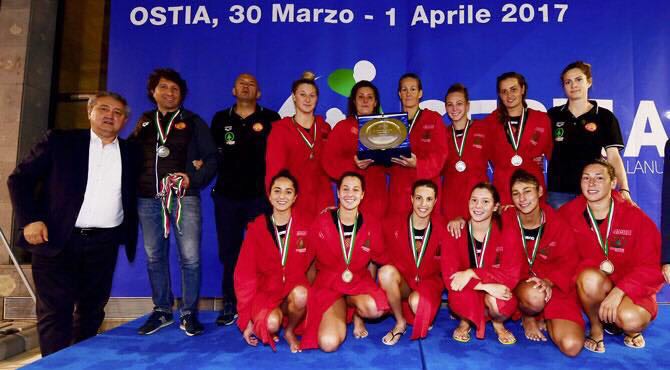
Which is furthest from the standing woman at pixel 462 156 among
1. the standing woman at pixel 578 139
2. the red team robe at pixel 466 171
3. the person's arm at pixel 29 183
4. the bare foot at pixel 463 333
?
the person's arm at pixel 29 183

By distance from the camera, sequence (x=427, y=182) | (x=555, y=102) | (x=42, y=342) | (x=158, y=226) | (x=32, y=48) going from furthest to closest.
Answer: (x=32, y=48), (x=555, y=102), (x=158, y=226), (x=427, y=182), (x=42, y=342)

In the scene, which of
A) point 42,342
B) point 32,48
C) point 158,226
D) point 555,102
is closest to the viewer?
Answer: point 42,342

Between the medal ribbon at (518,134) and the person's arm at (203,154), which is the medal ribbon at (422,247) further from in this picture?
the person's arm at (203,154)

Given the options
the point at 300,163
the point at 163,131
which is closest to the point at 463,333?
the point at 300,163

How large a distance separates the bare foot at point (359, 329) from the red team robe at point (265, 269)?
48 centimetres

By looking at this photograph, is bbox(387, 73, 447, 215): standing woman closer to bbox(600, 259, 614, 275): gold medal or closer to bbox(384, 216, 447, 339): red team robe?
bbox(384, 216, 447, 339): red team robe

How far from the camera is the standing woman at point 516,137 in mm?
3486

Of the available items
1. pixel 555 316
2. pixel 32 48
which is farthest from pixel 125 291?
pixel 555 316

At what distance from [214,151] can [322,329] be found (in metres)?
1.62

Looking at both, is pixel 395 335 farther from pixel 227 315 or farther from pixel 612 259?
pixel 612 259

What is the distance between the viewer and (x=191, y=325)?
129 inches

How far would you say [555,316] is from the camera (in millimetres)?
2930

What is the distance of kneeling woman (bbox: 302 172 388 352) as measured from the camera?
3016 mm

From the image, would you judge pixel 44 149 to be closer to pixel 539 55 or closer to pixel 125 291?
pixel 125 291
